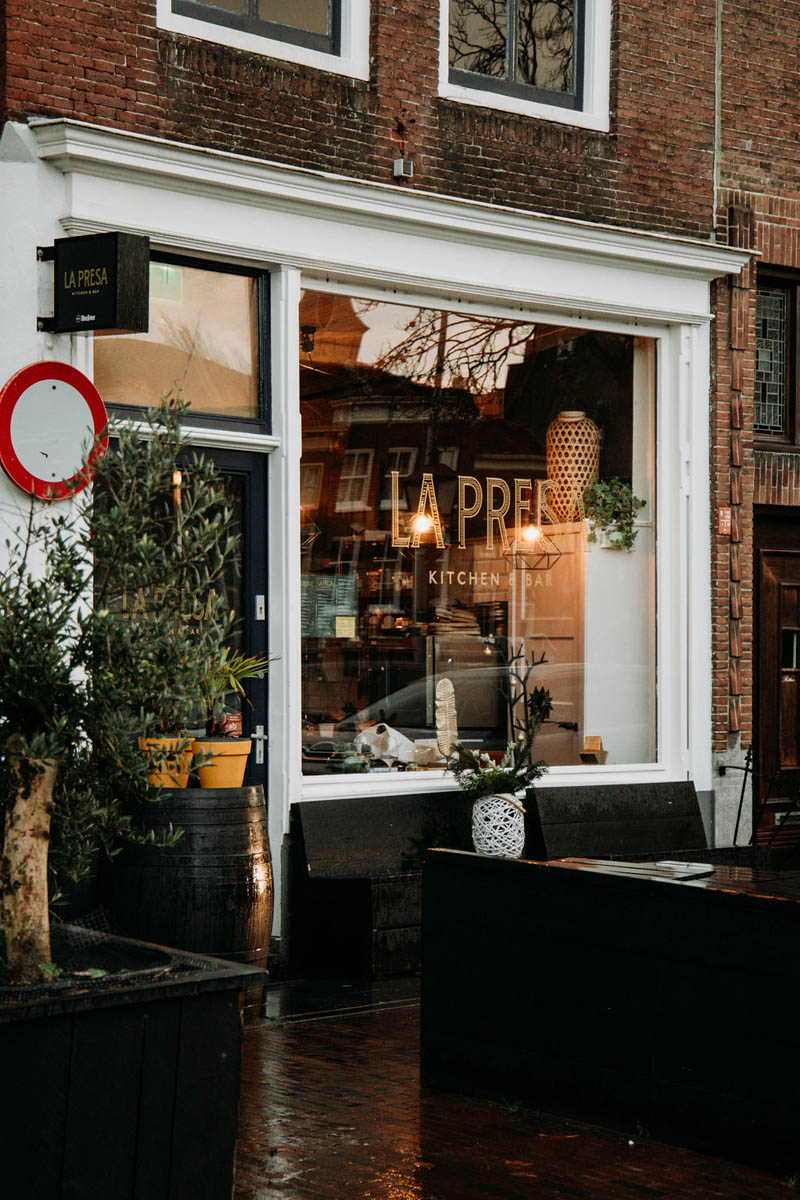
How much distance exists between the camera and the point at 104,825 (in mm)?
4598

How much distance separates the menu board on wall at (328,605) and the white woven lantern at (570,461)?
5.54ft

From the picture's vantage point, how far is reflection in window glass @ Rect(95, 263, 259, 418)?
8312 millimetres

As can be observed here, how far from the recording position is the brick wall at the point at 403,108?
8023mm

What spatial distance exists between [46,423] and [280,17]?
2.84m

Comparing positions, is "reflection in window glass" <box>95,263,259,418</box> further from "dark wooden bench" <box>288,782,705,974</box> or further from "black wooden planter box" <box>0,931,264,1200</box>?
"black wooden planter box" <box>0,931,264,1200</box>

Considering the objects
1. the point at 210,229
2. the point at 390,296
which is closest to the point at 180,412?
the point at 210,229

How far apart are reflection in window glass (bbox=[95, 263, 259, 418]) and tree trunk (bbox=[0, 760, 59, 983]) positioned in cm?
424

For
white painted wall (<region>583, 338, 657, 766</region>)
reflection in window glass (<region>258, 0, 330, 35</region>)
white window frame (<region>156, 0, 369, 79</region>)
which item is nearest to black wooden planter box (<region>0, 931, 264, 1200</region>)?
white window frame (<region>156, 0, 369, 79</region>)

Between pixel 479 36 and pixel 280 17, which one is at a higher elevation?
pixel 479 36

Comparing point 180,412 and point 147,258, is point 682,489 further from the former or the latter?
point 180,412

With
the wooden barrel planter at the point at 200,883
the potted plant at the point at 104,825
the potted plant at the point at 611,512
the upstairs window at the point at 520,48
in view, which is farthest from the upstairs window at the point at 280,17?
the potted plant at the point at 104,825

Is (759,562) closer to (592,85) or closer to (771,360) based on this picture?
(771,360)

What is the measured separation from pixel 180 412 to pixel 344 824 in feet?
15.5

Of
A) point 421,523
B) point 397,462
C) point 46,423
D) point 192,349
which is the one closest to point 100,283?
point 46,423
